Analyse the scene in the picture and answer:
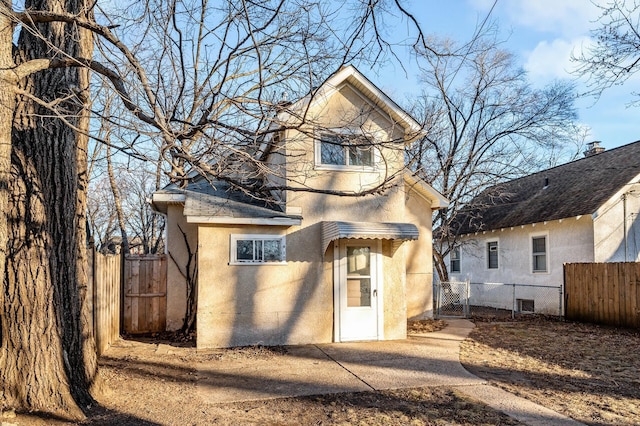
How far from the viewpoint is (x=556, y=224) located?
1577 centimetres

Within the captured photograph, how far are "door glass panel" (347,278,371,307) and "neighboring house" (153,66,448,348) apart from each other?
0.07 feet

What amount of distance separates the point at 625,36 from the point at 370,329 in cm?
679

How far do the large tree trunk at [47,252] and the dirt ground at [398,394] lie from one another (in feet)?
1.26

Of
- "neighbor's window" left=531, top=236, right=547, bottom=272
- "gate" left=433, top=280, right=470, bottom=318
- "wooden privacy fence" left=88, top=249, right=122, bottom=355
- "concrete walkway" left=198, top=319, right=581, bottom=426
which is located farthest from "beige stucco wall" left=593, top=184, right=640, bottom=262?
"wooden privacy fence" left=88, top=249, right=122, bottom=355

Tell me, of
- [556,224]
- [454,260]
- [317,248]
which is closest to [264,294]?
[317,248]

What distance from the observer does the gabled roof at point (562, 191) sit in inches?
580

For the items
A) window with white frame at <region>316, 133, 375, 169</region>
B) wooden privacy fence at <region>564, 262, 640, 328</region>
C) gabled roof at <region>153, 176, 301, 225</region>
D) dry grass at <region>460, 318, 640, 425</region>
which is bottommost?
dry grass at <region>460, 318, 640, 425</region>

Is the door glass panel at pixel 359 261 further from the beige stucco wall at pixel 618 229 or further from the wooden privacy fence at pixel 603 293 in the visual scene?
the beige stucco wall at pixel 618 229

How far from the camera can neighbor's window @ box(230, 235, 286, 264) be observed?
9.61m

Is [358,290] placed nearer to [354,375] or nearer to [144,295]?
[354,375]

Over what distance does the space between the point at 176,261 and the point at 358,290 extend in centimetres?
468

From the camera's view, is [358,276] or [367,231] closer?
[367,231]

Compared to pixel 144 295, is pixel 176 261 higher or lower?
higher

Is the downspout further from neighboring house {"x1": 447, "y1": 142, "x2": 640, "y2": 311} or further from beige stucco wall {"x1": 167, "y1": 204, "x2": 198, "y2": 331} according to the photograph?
beige stucco wall {"x1": 167, "y1": 204, "x2": 198, "y2": 331}
